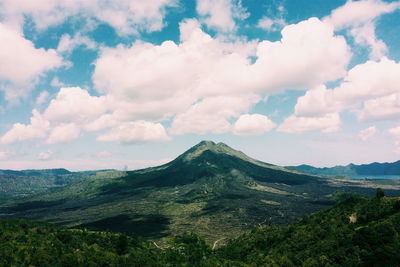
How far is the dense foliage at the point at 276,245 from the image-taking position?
71.2 m

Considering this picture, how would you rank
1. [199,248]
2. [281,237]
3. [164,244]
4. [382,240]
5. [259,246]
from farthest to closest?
[164,244] < [199,248] < [259,246] < [281,237] < [382,240]

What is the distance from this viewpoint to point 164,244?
156 m

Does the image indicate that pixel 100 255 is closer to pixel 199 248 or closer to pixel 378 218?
pixel 199 248

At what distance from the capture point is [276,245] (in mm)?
99500

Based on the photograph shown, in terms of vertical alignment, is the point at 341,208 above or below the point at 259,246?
above

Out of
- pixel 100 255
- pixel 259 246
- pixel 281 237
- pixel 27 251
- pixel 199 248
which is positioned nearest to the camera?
pixel 27 251

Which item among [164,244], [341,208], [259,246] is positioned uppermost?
[341,208]

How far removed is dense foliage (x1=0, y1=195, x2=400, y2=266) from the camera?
7125 cm

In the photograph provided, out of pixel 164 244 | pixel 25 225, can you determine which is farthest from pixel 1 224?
pixel 164 244

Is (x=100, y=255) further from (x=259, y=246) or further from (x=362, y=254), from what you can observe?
(x=362, y=254)

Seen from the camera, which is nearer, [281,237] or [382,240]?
[382,240]

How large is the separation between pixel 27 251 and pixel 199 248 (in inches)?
2848

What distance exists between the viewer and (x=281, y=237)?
103000 mm

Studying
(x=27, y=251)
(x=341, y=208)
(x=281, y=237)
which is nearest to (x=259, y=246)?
(x=281, y=237)
